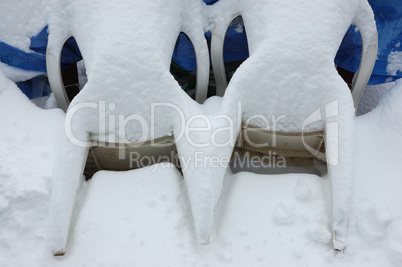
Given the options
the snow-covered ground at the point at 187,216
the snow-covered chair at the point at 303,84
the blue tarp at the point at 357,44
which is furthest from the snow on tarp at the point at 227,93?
the blue tarp at the point at 357,44

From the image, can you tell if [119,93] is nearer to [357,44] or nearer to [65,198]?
[65,198]

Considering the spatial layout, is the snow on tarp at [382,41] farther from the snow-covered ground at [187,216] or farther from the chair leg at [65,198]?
the chair leg at [65,198]

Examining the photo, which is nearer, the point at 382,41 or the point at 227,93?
the point at 227,93

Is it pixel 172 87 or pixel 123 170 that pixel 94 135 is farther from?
pixel 172 87

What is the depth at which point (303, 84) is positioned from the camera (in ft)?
5.74

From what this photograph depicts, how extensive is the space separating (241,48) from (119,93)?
98 centimetres

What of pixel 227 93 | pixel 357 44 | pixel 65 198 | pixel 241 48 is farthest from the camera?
pixel 241 48

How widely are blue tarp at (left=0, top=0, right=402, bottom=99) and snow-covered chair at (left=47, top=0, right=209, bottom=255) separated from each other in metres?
0.36

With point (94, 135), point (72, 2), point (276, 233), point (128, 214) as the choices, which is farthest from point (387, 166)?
point (72, 2)

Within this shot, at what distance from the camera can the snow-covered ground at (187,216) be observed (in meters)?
1.60

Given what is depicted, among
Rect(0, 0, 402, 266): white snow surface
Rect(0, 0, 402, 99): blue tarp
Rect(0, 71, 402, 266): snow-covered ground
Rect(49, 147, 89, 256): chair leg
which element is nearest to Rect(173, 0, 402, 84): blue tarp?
Rect(0, 0, 402, 99): blue tarp

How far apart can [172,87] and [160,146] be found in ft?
1.17

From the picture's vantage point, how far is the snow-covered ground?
1.60m

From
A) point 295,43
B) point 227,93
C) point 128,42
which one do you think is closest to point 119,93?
point 128,42
